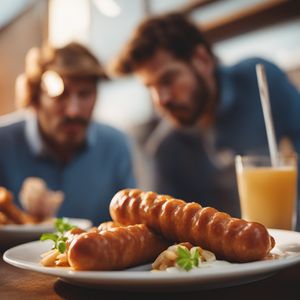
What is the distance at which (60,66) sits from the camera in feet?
10.5

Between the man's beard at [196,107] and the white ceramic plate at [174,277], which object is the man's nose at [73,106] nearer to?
the man's beard at [196,107]

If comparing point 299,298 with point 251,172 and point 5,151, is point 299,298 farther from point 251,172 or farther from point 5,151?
point 5,151

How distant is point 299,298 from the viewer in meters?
0.65

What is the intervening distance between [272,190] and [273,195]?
0.01 meters

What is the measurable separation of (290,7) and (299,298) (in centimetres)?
306

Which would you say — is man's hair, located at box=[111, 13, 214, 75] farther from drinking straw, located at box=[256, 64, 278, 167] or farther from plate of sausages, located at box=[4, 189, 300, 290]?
plate of sausages, located at box=[4, 189, 300, 290]

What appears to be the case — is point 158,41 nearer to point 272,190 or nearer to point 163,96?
point 163,96

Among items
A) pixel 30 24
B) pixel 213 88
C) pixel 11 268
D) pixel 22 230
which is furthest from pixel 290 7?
pixel 30 24

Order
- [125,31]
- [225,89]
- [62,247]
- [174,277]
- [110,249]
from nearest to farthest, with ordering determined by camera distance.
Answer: [174,277] → [110,249] → [62,247] → [225,89] → [125,31]

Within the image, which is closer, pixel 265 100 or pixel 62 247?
pixel 62 247

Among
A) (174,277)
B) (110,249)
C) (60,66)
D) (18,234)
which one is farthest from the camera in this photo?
(60,66)

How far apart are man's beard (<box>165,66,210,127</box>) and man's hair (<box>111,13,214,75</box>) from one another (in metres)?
0.20

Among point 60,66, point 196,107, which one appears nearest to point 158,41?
point 196,107

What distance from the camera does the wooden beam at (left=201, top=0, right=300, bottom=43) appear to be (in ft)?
11.0
